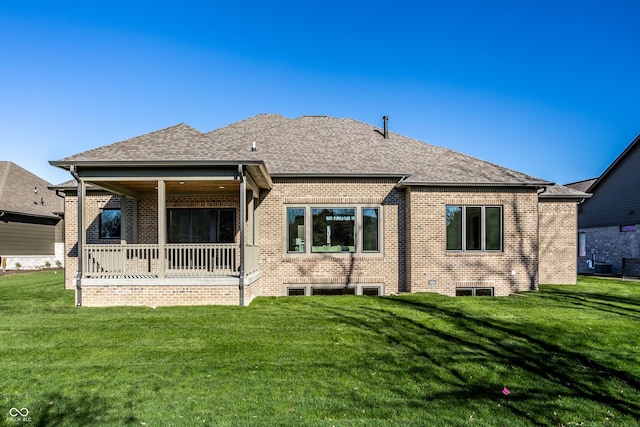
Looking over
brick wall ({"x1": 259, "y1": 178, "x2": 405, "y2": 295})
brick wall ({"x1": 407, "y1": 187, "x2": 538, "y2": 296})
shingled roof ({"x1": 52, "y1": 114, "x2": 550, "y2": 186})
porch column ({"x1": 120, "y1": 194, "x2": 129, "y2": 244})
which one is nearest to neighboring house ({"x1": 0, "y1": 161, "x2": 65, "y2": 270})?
porch column ({"x1": 120, "y1": 194, "x2": 129, "y2": 244})

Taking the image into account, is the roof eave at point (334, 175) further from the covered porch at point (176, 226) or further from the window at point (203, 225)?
the window at point (203, 225)

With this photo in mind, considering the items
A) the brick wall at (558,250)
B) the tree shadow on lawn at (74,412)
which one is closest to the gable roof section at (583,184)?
the brick wall at (558,250)

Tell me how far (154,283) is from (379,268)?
6.85 m

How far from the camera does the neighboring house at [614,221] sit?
2236cm

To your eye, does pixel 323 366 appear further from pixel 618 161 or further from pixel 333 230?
pixel 618 161

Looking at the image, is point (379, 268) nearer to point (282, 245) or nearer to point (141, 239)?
point (282, 245)

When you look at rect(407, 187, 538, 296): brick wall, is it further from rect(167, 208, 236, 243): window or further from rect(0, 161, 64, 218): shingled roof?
rect(0, 161, 64, 218): shingled roof

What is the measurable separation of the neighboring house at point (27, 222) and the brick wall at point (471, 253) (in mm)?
24025

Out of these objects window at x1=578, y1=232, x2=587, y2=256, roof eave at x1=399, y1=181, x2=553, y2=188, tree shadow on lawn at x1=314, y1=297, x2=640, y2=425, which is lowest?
tree shadow on lawn at x1=314, y1=297, x2=640, y2=425

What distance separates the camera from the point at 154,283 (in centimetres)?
1055

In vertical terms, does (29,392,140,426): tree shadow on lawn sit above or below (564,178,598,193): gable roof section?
below

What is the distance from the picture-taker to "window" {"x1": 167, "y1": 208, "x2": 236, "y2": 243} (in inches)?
558

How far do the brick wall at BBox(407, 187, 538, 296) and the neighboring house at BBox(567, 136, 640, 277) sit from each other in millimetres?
11251

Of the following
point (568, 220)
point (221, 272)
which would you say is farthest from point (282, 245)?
point (568, 220)
